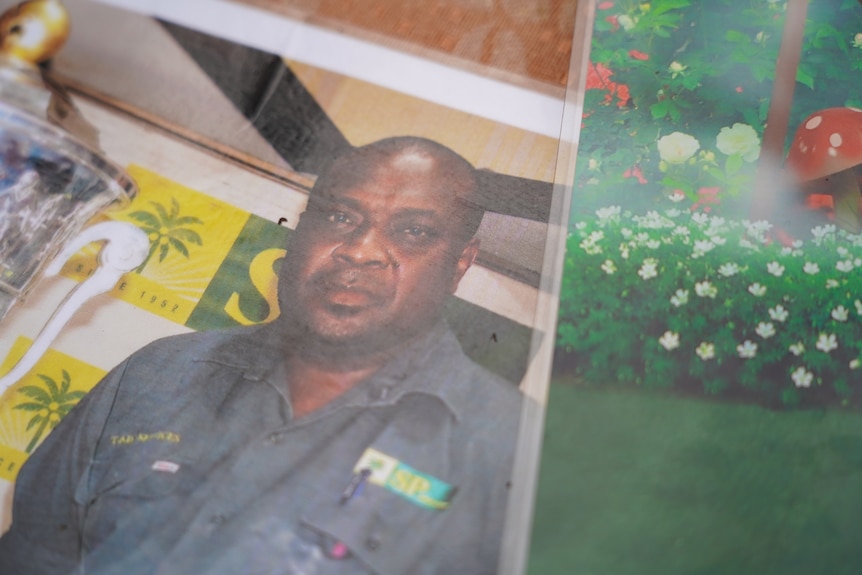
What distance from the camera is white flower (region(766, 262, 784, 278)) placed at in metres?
0.73

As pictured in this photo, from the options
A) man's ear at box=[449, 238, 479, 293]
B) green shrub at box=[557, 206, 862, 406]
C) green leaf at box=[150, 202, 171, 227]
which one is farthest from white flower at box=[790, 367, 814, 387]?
green leaf at box=[150, 202, 171, 227]

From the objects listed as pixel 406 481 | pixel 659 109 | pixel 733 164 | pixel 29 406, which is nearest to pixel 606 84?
pixel 659 109

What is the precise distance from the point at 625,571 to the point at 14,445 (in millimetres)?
607

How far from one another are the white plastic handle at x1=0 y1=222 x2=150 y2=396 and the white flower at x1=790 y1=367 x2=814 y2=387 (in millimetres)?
703

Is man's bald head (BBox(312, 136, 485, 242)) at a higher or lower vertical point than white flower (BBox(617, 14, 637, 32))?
lower

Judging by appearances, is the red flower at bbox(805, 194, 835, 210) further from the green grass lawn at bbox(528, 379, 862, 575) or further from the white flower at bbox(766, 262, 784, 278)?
the green grass lawn at bbox(528, 379, 862, 575)

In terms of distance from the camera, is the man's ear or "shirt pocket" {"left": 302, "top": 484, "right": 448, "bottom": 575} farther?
the man's ear

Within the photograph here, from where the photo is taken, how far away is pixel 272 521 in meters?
0.64

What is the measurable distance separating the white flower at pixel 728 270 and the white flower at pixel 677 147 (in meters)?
0.13

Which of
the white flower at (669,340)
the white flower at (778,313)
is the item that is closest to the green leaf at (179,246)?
the white flower at (669,340)

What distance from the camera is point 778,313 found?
0.72 m

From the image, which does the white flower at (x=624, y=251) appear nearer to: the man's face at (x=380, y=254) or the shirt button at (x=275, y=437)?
the man's face at (x=380, y=254)

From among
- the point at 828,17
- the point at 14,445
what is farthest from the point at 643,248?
the point at 14,445

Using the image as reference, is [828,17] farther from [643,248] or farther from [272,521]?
[272,521]
